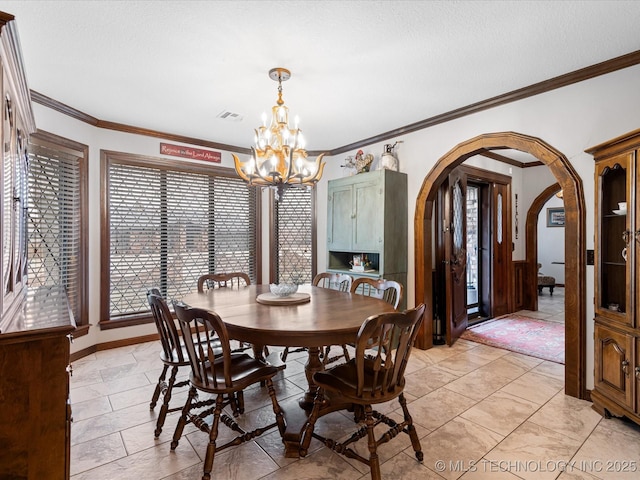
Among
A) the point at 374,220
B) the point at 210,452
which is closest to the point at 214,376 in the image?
the point at 210,452

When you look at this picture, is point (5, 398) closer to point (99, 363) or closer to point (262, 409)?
point (262, 409)

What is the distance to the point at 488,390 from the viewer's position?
2854mm

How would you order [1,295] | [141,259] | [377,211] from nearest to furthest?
1. [1,295]
2. [377,211]
3. [141,259]

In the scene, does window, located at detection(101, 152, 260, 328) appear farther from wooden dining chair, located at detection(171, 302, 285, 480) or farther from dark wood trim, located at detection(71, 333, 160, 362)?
wooden dining chair, located at detection(171, 302, 285, 480)

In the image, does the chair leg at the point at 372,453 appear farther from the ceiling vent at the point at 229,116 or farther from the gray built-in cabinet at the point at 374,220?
the ceiling vent at the point at 229,116

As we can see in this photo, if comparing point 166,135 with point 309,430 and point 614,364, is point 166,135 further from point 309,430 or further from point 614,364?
point 614,364

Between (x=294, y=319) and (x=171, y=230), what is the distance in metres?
2.96

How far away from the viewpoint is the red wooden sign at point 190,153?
13.9 feet

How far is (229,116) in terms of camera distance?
3604 millimetres

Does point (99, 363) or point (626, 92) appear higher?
point (626, 92)

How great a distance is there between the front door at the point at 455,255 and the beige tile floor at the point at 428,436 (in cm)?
89

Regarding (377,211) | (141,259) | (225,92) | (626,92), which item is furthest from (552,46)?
(141,259)

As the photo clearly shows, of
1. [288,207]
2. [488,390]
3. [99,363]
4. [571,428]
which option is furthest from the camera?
[288,207]

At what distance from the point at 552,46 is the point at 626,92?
72cm
